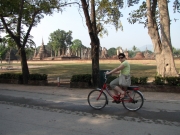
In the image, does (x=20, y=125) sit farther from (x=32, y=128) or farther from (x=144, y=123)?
(x=144, y=123)

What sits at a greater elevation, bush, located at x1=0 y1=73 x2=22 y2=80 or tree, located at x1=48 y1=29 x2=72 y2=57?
tree, located at x1=48 y1=29 x2=72 y2=57

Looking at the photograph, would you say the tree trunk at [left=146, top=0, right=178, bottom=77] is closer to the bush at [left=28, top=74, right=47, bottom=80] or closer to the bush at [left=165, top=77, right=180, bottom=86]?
the bush at [left=165, top=77, right=180, bottom=86]

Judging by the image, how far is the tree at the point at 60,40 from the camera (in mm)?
100938

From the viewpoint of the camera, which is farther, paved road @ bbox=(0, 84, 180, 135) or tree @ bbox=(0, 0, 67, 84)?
tree @ bbox=(0, 0, 67, 84)

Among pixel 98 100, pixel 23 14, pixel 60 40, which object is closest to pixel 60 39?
pixel 60 40

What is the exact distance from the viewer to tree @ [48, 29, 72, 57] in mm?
100938

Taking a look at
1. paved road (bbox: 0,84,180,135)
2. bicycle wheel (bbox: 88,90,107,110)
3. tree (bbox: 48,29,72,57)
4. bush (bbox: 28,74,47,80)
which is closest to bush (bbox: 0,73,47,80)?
bush (bbox: 28,74,47,80)

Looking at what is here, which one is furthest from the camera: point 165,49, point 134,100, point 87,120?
point 165,49

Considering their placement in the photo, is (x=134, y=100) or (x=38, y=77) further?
(x=38, y=77)

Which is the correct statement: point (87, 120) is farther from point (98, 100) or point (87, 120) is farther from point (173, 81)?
point (173, 81)

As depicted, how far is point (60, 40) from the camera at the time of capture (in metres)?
105

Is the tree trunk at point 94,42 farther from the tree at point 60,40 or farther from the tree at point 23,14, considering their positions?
the tree at point 60,40

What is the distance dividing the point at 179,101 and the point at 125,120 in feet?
10.7

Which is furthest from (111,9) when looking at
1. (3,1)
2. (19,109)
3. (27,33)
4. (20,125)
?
(20,125)
